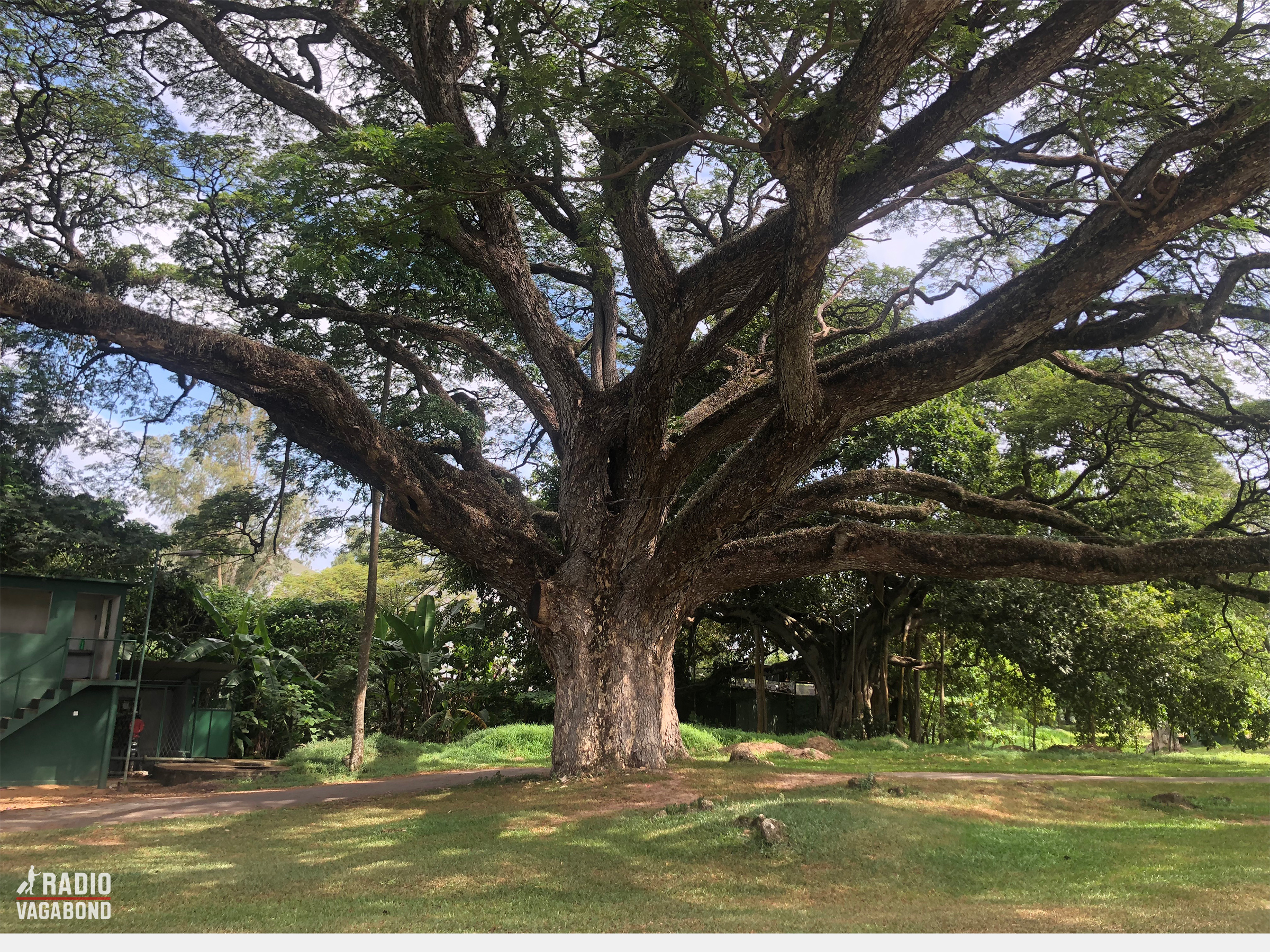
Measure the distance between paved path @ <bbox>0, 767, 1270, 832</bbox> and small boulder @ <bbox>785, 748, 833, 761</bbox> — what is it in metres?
1.53

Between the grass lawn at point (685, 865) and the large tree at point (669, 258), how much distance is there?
2.99m

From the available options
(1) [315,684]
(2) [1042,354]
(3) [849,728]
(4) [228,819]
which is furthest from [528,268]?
(3) [849,728]

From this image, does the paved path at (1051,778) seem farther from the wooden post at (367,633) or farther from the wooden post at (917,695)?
the wooden post at (917,695)

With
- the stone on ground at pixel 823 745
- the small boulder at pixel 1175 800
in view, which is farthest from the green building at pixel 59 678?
the small boulder at pixel 1175 800

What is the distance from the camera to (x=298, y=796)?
34.9ft

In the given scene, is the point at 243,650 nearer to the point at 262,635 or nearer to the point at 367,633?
the point at 262,635

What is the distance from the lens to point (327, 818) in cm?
830

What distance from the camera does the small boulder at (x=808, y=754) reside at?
12695 millimetres

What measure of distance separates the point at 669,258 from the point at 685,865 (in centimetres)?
738

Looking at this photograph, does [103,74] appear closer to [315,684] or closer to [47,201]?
[47,201]

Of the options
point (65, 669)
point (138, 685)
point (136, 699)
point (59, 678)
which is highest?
point (65, 669)

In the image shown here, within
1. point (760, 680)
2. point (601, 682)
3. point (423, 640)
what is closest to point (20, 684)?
point (423, 640)

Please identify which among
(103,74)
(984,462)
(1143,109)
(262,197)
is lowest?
(984,462)

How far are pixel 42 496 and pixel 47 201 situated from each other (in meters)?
6.25
